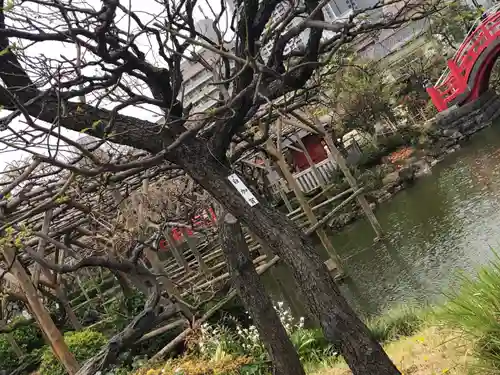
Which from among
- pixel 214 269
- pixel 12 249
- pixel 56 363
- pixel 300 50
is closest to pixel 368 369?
pixel 300 50

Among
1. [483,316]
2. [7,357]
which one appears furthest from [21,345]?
[483,316]

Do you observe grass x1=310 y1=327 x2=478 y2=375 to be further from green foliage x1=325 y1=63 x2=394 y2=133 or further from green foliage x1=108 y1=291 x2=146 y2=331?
green foliage x1=325 y1=63 x2=394 y2=133

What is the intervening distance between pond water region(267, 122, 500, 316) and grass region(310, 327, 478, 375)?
8.74ft

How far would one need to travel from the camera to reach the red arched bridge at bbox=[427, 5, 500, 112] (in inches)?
703

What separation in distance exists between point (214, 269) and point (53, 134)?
10109 mm

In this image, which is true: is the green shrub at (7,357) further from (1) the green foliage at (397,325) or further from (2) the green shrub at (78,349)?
(1) the green foliage at (397,325)

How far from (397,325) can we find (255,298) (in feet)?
8.10

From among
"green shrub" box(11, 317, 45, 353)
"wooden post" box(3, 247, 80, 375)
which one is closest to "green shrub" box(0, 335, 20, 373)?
"green shrub" box(11, 317, 45, 353)

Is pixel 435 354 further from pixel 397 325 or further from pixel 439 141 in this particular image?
pixel 439 141

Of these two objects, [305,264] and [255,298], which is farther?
[255,298]

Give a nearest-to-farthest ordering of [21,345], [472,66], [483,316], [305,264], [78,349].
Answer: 1. [483,316]
2. [305,264]
3. [78,349]
4. [21,345]
5. [472,66]

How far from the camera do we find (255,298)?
487cm

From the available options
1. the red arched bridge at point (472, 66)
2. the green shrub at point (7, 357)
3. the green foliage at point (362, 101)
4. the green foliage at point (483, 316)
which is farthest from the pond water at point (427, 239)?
the green shrub at point (7, 357)

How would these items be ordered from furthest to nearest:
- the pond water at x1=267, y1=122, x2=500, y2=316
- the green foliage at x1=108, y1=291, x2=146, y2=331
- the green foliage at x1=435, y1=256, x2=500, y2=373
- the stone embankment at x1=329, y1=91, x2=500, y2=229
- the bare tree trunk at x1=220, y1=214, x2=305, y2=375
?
the stone embankment at x1=329, y1=91, x2=500, y2=229 < the green foliage at x1=108, y1=291, x2=146, y2=331 < the pond water at x1=267, y1=122, x2=500, y2=316 < the bare tree trunk at x1=220, y1=214, x2=305, y2=375 < the green foliage at x1=435, y1=256, x2=500, y2=373
